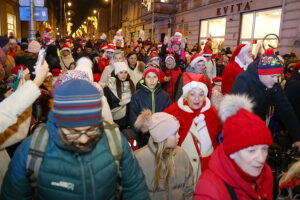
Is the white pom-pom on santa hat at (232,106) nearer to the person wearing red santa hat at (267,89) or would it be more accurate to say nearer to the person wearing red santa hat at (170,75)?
the person wearing red santa hat at (267,89)

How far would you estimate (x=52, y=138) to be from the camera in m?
1.91

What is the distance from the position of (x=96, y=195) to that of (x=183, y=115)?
2.04m

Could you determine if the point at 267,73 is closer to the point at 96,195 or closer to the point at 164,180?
the point at 164,180

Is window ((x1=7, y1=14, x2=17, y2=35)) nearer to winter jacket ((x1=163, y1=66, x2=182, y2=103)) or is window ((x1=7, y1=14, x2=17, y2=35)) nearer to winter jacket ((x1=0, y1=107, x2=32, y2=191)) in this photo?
Answer: winter jacket ((x1=163, y1=66, x2=182, y2=103))

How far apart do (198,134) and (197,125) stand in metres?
0.12

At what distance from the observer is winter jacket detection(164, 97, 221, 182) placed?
3.53 metres

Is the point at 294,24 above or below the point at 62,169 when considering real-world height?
above

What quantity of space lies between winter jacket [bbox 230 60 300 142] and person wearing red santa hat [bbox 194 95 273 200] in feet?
5.22

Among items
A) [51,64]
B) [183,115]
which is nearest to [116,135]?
[183,115]

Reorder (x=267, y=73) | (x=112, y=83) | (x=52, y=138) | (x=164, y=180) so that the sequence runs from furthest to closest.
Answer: (x=112, y=83)
(x=267, y=73)
(x=164, y=180)
(x=52, y=138)

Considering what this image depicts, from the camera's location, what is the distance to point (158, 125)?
2982mm

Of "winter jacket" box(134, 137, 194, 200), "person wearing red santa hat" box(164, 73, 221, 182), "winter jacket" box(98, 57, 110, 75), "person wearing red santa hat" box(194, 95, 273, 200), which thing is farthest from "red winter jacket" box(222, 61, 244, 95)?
"winter jacket" box(98, 57, 110, 75)

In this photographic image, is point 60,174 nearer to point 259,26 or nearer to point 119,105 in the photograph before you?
point 119,105

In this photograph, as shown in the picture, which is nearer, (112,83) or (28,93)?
(28,93)
